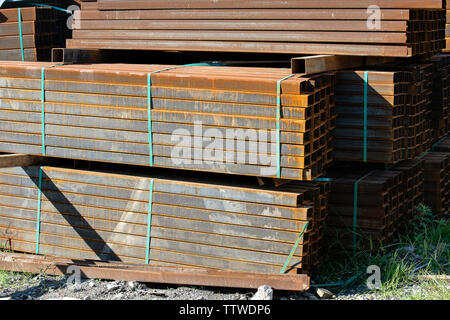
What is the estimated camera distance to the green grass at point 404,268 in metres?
6.11

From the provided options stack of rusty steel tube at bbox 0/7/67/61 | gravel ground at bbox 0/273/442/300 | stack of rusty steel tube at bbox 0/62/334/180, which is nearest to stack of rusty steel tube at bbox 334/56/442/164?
stack of rusty steel tube at bbox 0/62/334/180

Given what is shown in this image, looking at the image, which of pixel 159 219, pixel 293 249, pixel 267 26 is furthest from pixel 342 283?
pixel 267 26

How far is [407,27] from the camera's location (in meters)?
6.34

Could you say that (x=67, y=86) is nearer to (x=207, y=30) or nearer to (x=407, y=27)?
(x=207, y=30)

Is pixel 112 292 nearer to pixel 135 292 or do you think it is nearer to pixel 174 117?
pixel 135 292

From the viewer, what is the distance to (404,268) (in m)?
6.37

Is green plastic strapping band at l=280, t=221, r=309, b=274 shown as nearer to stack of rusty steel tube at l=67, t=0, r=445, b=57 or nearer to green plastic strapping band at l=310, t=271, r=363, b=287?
green plastic strapping band at l=310, t=271, r=363, b=287

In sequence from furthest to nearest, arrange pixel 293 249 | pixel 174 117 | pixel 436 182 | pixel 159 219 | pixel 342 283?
pixel 436 182, pixel 159 219, pixel 342 283, pixel 174 117, pixel 293 249

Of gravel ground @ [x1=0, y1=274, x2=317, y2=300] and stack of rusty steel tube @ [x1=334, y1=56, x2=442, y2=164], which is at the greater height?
stack of rusty steel tube @ [x1=334, y1=56, x2=442, y2=164]

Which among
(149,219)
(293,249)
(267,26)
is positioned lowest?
(293,249)

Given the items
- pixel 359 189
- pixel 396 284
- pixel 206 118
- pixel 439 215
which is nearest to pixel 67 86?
pixel 206 118

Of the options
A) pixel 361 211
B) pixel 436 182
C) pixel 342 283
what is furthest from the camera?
pixel 436 182

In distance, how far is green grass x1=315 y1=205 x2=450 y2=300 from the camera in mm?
6105

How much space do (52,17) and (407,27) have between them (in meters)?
4.25
